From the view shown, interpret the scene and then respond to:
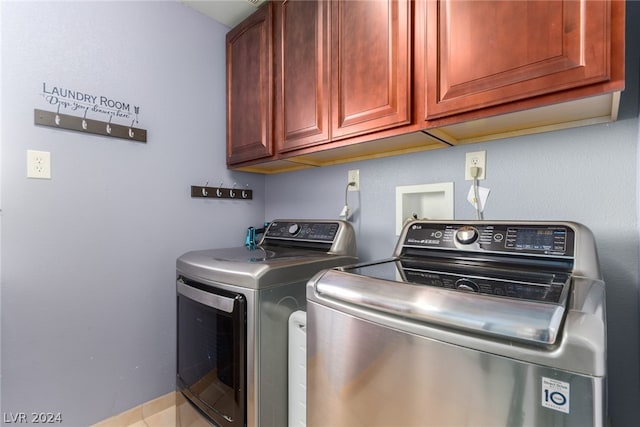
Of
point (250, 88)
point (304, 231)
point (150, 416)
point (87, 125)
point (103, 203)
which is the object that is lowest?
point (150, 416)

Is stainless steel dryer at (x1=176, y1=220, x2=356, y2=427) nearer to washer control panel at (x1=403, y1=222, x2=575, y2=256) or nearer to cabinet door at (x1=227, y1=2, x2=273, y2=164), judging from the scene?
washer control panel at (x1=403, y1=222, x2=575, y2=256)

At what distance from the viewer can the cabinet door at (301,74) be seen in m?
1.37

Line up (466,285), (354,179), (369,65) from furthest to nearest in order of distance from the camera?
1. (354,179)
2. (369,65)
3. (466,285)

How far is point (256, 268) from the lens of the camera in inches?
42.4

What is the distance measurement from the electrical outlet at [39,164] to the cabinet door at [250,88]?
0.87m

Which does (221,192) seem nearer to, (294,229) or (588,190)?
(294,229)

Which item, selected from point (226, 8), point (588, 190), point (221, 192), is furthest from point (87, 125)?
point (588, 190)

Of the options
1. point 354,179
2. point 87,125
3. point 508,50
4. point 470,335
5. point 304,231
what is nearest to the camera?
point 470,335

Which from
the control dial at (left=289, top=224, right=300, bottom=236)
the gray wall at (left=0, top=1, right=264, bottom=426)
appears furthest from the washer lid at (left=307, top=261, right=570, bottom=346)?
the gray wall at (left=0, top=1, right=264, bottom=426)

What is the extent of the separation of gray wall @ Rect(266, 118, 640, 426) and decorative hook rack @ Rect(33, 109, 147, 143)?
1404 millimetres

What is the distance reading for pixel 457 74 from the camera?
0.98m

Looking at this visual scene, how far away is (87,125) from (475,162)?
180 centimetres

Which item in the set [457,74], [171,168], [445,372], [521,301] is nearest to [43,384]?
[171,168]

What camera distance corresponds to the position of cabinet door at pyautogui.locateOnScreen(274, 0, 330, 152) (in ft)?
4.48
